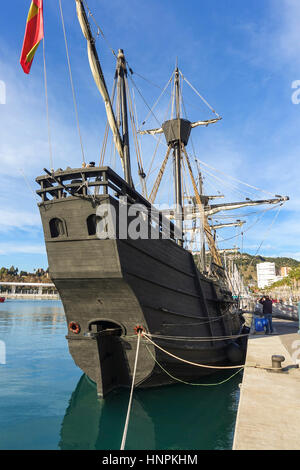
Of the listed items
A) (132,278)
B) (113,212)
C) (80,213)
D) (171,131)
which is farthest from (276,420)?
(171,131)

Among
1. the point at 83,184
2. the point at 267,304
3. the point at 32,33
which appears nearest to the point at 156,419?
the point at 83,184

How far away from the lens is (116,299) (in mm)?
7379

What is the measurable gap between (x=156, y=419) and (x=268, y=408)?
292 centimetres

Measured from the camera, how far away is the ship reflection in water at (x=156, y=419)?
5828 mm

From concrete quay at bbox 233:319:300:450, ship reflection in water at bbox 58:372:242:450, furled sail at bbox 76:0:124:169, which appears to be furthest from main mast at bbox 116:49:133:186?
concrete quay at bbox 233:319:300:450

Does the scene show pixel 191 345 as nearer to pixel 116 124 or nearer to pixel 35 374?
pixel 35 374

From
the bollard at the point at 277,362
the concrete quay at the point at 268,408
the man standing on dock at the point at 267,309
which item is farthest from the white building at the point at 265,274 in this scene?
the concrete quay at the point at 268,408

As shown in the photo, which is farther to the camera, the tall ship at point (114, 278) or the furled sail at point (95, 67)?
the furled sail at point (95, 67)

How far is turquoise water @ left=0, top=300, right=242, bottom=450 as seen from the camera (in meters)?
5.86

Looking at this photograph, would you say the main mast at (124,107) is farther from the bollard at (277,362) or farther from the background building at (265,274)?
the background building at (265,274)

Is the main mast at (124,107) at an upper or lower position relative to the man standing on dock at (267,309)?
upper

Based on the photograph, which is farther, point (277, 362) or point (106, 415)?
point (277, 362)

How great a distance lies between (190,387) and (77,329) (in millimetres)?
3865

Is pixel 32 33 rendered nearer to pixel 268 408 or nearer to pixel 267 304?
pixel 268 408
